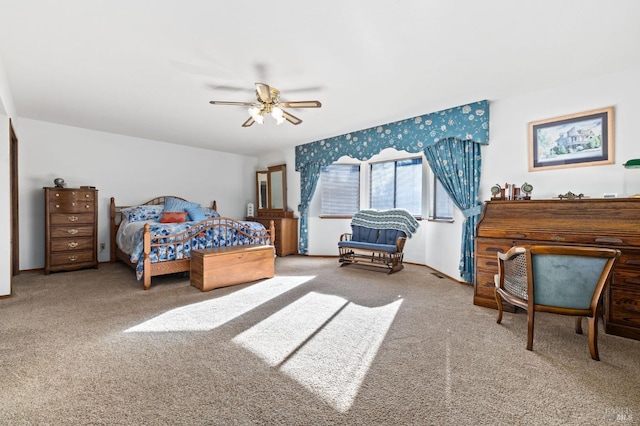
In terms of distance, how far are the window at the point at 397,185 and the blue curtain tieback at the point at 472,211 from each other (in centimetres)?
147

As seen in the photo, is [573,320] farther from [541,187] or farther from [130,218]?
[130,218]

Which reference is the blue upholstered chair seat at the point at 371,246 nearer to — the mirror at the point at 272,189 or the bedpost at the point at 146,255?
the mirror at the point at 272,189

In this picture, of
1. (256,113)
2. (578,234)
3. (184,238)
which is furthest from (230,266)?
(578,234)

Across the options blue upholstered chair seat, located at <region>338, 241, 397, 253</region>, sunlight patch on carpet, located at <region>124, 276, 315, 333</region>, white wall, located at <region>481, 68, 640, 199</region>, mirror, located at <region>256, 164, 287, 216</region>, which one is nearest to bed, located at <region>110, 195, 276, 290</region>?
sunlight patch on carpet, located at <region>124, 276, 315, 333</region>

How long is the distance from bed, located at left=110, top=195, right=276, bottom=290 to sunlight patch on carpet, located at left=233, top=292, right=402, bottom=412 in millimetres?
1775

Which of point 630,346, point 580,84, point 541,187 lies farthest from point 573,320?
point 580,84

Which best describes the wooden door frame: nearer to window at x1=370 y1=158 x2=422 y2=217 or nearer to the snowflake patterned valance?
the snowflake patterned valance

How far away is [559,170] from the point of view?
3105 millimetres

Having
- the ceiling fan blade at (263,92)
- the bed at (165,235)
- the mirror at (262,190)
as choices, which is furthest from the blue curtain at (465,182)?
the mirror at (262,190)

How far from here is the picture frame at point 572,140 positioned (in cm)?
284

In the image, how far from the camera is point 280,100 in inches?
136

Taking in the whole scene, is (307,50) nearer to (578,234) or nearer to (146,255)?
(578,234)

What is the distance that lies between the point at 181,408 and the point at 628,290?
3.36 meters

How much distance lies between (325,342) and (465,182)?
2.84m
